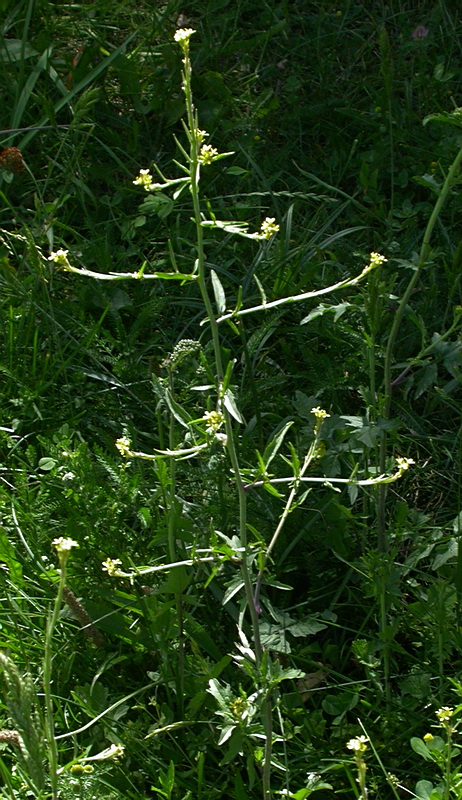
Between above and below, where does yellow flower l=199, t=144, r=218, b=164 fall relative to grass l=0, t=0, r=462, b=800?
above

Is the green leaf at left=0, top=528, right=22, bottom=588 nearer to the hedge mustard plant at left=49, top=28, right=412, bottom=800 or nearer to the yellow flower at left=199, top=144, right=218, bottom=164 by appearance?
the hedge mustard plant at left=49, top=28, right=412, bottom=800

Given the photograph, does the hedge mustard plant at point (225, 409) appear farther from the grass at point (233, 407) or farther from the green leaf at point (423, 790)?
the green leaf at point (423, 790)

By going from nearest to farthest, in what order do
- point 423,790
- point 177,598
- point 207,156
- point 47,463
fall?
point 207,156
point 423,790
point 177,598
point 47,463

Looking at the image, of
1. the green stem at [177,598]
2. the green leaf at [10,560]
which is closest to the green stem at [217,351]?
the green stem at [177,598]

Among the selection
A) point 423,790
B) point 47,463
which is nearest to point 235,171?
point 47,463

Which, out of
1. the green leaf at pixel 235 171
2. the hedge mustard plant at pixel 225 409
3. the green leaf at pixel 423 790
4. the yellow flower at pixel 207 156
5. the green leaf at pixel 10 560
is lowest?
the green leaf at pixel 423 790

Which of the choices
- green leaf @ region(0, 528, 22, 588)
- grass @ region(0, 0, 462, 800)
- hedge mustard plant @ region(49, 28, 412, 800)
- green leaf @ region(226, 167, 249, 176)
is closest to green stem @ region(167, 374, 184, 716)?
grass @ region(0, 0, 462, 800)

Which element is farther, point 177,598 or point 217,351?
point 177,598

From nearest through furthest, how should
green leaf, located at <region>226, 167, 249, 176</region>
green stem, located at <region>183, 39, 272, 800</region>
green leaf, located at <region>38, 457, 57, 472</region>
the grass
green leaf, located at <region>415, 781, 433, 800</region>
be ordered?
green stem, located at <region>183, 39, 272, 800</region>, green leaf, located at <region>415, 781, 433, 800</region>, the grass, green leaf, located at <region>38, 457, 57, 472</region>, green leaf, located at <region>226, 167, 249, 176</region>

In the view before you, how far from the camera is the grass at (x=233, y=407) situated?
1.79 meters

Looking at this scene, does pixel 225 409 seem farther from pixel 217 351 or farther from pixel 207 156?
pixel 207 156

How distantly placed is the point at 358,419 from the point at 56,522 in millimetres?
774

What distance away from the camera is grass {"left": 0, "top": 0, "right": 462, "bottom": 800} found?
1794 millimetres

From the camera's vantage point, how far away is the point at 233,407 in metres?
1.44
